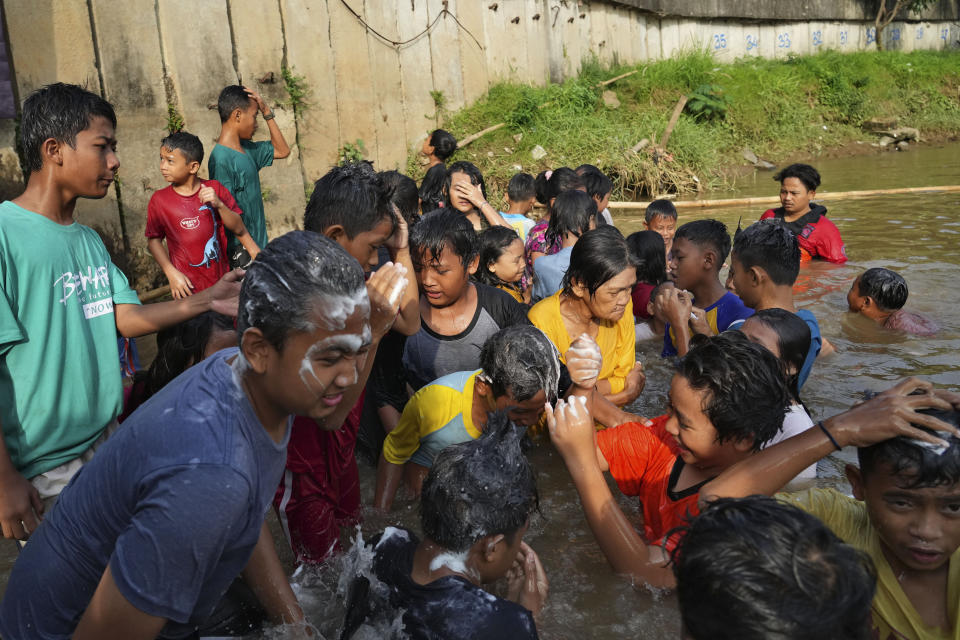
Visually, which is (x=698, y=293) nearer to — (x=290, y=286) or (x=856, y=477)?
(x=856, y=477)

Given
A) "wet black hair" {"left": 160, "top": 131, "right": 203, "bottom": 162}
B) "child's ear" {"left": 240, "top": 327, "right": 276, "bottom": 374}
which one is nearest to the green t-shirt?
"child's ear" {"left": 240, "top": 327, "right": 276, "bottom": 374}

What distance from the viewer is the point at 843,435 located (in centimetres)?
191

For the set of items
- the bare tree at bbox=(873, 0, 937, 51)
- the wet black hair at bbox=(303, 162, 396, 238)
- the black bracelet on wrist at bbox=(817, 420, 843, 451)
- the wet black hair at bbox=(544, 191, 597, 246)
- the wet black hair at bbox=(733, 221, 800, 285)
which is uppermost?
the bare tree at bbox=(873, 0, 937, 51)

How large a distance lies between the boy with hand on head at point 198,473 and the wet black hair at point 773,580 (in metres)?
0.84

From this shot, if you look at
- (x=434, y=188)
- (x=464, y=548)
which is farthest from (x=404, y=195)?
(x=464, y=548)

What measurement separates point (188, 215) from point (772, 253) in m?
3.73

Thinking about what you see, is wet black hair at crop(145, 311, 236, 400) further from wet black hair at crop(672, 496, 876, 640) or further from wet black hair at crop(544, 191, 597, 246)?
wet black hair at crop(544, 191, 597, 246)

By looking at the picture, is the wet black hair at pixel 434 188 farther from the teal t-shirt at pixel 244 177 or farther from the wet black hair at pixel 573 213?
the wet black hair at pixel 573 213

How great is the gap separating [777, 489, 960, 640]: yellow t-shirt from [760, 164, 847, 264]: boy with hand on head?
514 cm

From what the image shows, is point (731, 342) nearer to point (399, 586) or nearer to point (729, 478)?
point (729, 478)

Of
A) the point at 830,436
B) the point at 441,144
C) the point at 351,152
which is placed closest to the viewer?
the point at 830,436

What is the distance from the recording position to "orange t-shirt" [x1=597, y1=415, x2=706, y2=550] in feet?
8.93

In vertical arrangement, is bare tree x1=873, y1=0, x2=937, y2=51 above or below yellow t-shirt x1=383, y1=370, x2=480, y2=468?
above

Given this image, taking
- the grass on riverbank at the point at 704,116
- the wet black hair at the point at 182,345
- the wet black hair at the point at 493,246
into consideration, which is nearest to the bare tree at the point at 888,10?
A: the grass on riverbank at the point at 704,116
